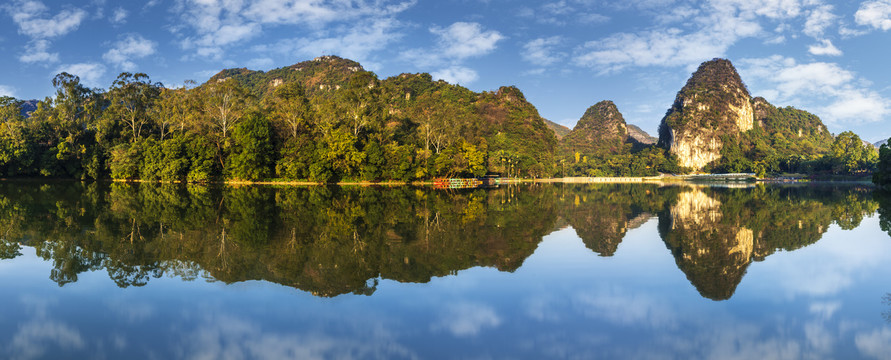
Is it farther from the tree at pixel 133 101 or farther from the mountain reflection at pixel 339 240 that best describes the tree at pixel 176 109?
the mountain reflection at pixel 339 240

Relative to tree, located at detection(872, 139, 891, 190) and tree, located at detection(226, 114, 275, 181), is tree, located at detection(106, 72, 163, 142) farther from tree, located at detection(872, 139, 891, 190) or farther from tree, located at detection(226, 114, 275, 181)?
tree, located at detection(872, 139, 891, 190)

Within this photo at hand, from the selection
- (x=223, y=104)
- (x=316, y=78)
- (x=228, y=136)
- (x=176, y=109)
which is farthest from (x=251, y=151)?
(x=316, y=78)

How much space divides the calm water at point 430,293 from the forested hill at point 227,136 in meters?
36.5

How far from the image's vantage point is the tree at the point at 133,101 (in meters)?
59.3

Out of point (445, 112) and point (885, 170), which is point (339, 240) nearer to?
point (445, 112)

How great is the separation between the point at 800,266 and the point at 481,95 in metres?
147

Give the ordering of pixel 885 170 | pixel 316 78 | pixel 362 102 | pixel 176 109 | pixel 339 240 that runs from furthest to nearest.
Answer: pixel 316 78 → pixel 362 102 → pixel 176 109 → pixel 885 170 → pixel 339 240

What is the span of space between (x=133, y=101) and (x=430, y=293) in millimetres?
67604

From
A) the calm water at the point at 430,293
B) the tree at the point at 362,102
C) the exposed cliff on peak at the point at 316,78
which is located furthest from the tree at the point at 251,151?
the exposed cliff on peak at the point at 316,78

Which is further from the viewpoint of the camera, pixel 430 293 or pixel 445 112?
pixel 445 112

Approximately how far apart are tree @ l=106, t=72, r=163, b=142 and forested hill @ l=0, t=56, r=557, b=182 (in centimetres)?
13

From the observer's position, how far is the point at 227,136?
55.7 m

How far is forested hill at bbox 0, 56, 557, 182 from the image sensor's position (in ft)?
171

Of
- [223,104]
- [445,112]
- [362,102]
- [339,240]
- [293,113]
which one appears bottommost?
[339,240]
